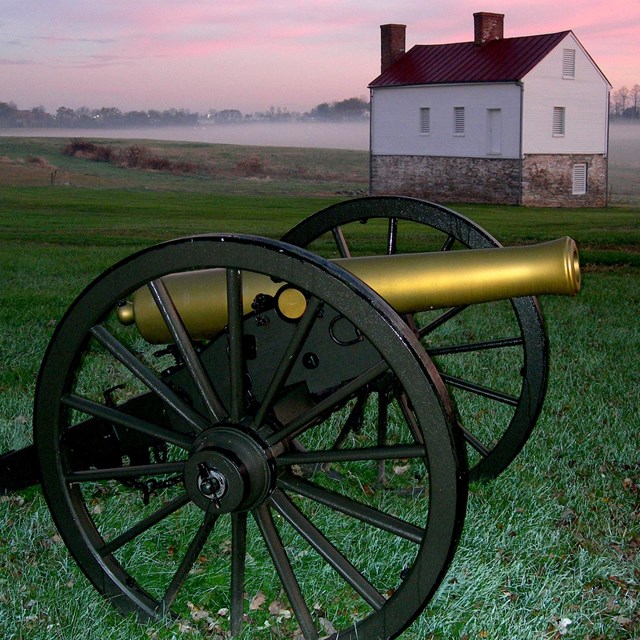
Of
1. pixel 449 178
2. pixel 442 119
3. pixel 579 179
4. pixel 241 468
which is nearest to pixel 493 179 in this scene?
pixel 449 178

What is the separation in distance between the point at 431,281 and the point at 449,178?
35.7m

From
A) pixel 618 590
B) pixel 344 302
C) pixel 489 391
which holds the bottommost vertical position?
pixel 618 590

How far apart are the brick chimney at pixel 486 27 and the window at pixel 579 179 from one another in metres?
6.23

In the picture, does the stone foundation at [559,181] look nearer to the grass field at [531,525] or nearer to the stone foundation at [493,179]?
the stone foundation at [493,179]

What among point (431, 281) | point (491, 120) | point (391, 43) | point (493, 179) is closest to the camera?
point (431, 281)

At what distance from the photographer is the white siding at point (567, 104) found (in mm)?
37250

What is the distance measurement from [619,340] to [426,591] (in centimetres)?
573

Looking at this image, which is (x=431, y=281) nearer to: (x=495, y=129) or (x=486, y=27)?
(x=495, y=129)

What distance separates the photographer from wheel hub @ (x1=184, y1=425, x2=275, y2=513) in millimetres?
3029

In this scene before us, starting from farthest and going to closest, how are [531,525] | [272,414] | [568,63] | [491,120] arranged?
[568,63]
[491,120]
[531,525]
[272,414]

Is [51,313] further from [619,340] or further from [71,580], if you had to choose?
[71,580]

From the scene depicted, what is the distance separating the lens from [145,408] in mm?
3576

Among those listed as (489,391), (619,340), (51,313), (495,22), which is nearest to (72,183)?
(495,22)

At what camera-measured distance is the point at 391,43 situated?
40656mm
